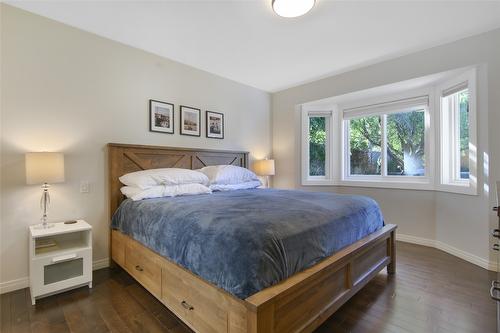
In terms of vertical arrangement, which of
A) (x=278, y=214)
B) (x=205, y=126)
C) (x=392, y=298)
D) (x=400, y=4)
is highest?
(x=400, y=4)

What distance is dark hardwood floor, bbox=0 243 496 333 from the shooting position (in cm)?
170

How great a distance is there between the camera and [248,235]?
1307mm

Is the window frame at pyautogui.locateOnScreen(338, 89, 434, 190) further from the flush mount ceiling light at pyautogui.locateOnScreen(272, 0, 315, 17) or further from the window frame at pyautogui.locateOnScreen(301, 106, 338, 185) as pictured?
the flush mount ceiling light at pyautogui.locateOnScreen(272, 0, 315, 17)

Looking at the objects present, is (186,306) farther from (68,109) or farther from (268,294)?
(68,109)

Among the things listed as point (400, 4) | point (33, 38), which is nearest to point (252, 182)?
point (400, 4)

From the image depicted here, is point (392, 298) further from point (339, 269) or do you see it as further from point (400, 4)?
point (400, 4)

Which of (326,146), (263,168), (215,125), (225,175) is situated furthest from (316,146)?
(225,175)

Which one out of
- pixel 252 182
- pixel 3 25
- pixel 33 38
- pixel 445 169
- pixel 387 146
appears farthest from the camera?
pixel 387 146

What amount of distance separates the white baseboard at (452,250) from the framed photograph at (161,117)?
12.2 feet

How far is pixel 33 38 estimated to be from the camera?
93.0 inches

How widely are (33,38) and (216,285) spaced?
285cm

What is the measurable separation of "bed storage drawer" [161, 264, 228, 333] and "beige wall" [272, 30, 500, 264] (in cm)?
305

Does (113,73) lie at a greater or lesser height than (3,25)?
lesser

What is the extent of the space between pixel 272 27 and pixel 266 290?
2505 mm
